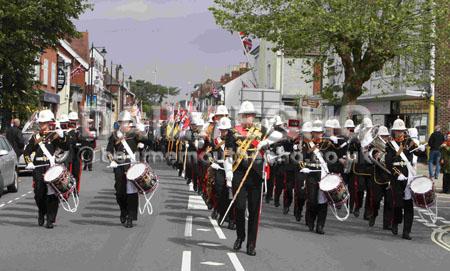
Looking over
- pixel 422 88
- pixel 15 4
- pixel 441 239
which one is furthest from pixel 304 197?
pixel 422 88

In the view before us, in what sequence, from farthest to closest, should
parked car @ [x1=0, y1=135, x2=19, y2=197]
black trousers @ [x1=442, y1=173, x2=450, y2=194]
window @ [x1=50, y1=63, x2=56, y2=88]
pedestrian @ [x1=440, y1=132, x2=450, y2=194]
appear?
1. window @ [x1=50, y1=63, x2=56, y2=88]
2. black trousers @ [x1=442, y1=173, x2=450, y2=194]
3. pedestrian @ [x1=440, y1=132, x2=450, y2=194]
4. parked car @ [x1=0, y1=135, x2=19, y2=197]

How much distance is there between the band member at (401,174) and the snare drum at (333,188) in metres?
0.85

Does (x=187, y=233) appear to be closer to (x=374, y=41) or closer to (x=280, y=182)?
(x=280, y=182)

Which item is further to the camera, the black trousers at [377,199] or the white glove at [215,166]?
the black trousers at [377,199]

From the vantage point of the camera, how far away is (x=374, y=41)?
964 inches

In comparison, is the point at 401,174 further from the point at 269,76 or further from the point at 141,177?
the point at 269,76

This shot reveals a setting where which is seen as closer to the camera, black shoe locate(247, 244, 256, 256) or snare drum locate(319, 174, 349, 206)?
black shoe locate(247, 244, 256, 256)

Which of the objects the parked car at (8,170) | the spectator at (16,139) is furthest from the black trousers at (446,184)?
the spectator at (16,139)

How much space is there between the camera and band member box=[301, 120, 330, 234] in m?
11.9

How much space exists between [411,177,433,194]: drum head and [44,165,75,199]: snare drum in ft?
17.8

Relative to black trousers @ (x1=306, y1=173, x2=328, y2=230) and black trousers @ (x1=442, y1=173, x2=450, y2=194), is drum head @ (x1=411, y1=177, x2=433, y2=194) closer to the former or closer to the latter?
black trousers @ (x1=306, y1=173, x2=328, y2=230)

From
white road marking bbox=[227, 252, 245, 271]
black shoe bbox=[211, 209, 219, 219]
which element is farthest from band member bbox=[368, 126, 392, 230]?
white road marking bbox=[227, 252, 245, 271]

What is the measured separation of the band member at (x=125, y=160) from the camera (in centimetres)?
1188

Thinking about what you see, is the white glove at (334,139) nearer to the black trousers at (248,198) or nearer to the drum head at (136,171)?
the drum head at (136,171)
